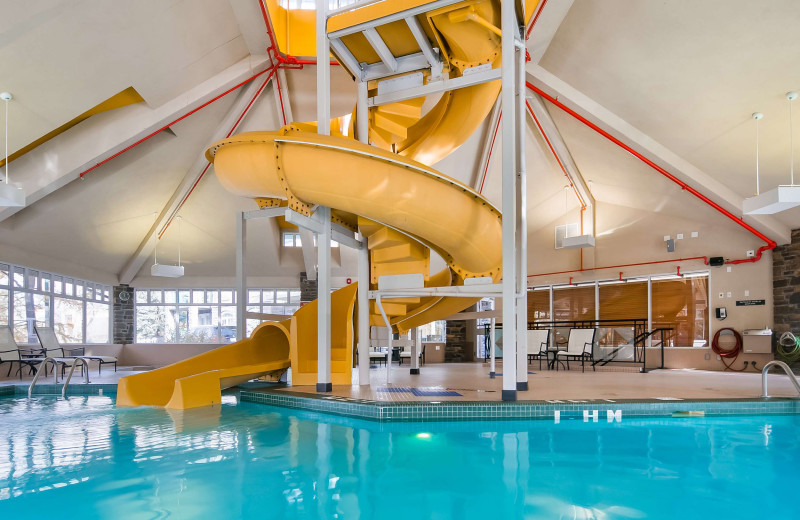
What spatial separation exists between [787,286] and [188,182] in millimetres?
11524

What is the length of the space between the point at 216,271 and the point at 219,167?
34.3 ft

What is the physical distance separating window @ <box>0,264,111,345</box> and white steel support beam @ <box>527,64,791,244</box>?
1058cm

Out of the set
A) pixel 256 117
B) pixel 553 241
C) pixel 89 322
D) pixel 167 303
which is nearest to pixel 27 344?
pixel 89 322

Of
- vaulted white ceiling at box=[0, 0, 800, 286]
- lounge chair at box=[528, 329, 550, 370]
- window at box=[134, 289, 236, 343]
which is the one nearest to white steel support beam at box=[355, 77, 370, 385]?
vaulted white ceiling at box=[0, 0, 800, 286]

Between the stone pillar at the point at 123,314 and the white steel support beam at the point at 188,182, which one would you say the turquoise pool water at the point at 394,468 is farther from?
the stone pillar at the point at 123,314

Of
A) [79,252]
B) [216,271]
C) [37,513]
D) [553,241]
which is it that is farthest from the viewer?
[216,271]

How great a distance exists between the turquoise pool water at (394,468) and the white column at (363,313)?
3.83 feet

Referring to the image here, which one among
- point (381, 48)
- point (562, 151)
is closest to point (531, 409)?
point (381, 48)

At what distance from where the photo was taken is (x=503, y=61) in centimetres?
487

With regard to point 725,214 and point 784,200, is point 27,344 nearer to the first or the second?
point 784,200

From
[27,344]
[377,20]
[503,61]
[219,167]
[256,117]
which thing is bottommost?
[27,344]

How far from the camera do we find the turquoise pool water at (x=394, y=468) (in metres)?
2.39

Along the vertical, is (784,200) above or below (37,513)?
above

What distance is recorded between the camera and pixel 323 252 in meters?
5.46
